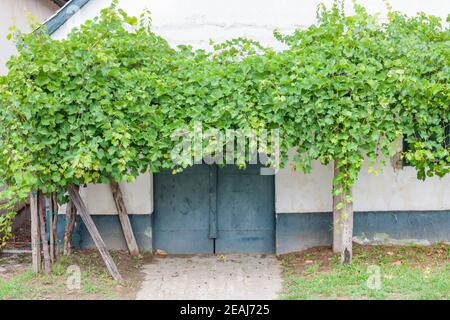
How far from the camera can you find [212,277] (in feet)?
22.3

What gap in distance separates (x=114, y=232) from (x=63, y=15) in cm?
305

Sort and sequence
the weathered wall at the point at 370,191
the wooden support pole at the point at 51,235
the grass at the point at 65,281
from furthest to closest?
1. the weathered wall at the point at 370,191
2. the wooden support pole at the point at 51,235
3. the grass at the point at 65,281

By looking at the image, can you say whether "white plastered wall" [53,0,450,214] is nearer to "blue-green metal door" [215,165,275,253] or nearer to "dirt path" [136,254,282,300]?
"blue-green metal door" [215,165,275,253]

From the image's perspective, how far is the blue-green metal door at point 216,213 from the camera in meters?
7.87

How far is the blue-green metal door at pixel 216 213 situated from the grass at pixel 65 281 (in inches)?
35.0

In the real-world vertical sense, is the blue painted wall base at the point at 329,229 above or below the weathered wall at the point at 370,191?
below

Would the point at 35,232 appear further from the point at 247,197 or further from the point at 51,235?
the point at 247,197

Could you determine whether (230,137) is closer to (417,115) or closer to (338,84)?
(338,84)

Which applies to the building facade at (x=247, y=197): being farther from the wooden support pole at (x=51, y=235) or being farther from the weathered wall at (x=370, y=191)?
the wooden support pole at (x=51, y=235)

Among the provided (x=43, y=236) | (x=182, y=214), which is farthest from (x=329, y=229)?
(x=43, y=236)

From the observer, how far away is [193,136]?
235 inches

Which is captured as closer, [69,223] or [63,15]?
[69,223]

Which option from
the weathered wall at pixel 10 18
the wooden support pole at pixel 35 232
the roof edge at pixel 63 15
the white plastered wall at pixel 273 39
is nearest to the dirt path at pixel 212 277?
the white plastered wall at pixel 273 39

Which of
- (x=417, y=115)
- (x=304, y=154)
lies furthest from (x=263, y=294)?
(x=417, y=115)
